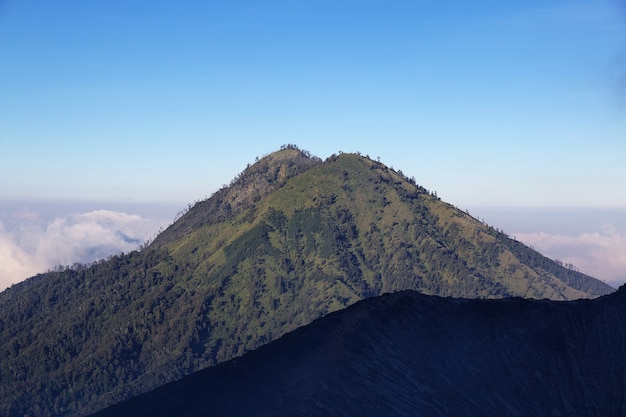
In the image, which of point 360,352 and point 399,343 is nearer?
point 360,352

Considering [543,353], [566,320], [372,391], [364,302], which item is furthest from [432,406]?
[566,320]

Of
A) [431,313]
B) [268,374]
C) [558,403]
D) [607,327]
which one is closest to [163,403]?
[268,374]

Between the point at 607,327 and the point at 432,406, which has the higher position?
the point at 607,327

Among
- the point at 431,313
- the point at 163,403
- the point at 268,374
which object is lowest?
the point at 163,403

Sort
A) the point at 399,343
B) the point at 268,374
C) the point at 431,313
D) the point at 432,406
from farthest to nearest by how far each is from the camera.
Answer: the point at 431,313, the point at 399,343, the point at 432,406, the point at 268,374

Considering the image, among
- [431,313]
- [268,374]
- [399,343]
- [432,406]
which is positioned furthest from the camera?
[431,313]

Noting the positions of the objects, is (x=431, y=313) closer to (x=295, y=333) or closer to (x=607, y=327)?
(x=295, y=333)
